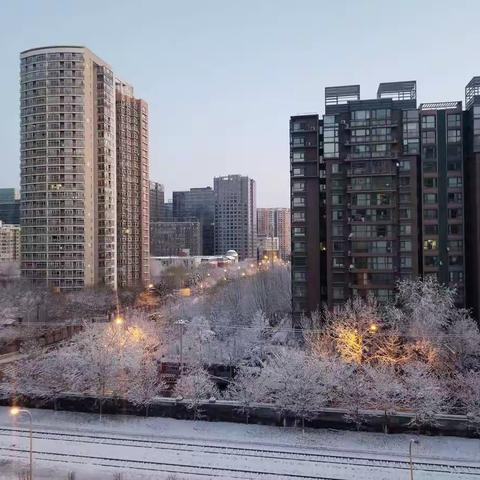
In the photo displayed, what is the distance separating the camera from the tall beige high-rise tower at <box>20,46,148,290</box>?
77.6 metres

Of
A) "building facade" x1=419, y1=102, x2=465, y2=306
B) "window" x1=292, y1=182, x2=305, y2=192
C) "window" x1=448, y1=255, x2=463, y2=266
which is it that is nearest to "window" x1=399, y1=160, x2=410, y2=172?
"building facade" x1=419, y1=102, x2=465, y2=306

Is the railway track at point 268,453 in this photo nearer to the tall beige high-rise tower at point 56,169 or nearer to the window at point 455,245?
the window at point 455,245

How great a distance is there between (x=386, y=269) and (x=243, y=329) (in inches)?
566

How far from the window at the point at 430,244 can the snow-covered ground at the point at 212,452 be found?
24870mm

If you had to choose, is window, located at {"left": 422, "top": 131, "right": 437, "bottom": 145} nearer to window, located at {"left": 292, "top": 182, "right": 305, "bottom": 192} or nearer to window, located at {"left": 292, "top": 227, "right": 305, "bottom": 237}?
window, located at {"left": 292, "top": 182, "right": 305, "bottom": 192}

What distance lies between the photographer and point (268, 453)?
24.8m

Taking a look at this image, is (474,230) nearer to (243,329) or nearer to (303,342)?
(303,342)

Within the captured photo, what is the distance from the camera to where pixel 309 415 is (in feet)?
93.2

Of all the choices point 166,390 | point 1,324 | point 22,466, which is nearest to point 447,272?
point 166,390

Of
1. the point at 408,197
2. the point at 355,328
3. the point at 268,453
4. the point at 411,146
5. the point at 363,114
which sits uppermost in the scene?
the point at 363,114

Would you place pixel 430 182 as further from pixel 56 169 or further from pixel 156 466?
pixel 56 169

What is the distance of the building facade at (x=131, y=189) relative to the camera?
89125 millimetres

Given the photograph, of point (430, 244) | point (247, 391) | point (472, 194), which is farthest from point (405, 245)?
point (247, 391)

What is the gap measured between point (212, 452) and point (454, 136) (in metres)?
36.8
